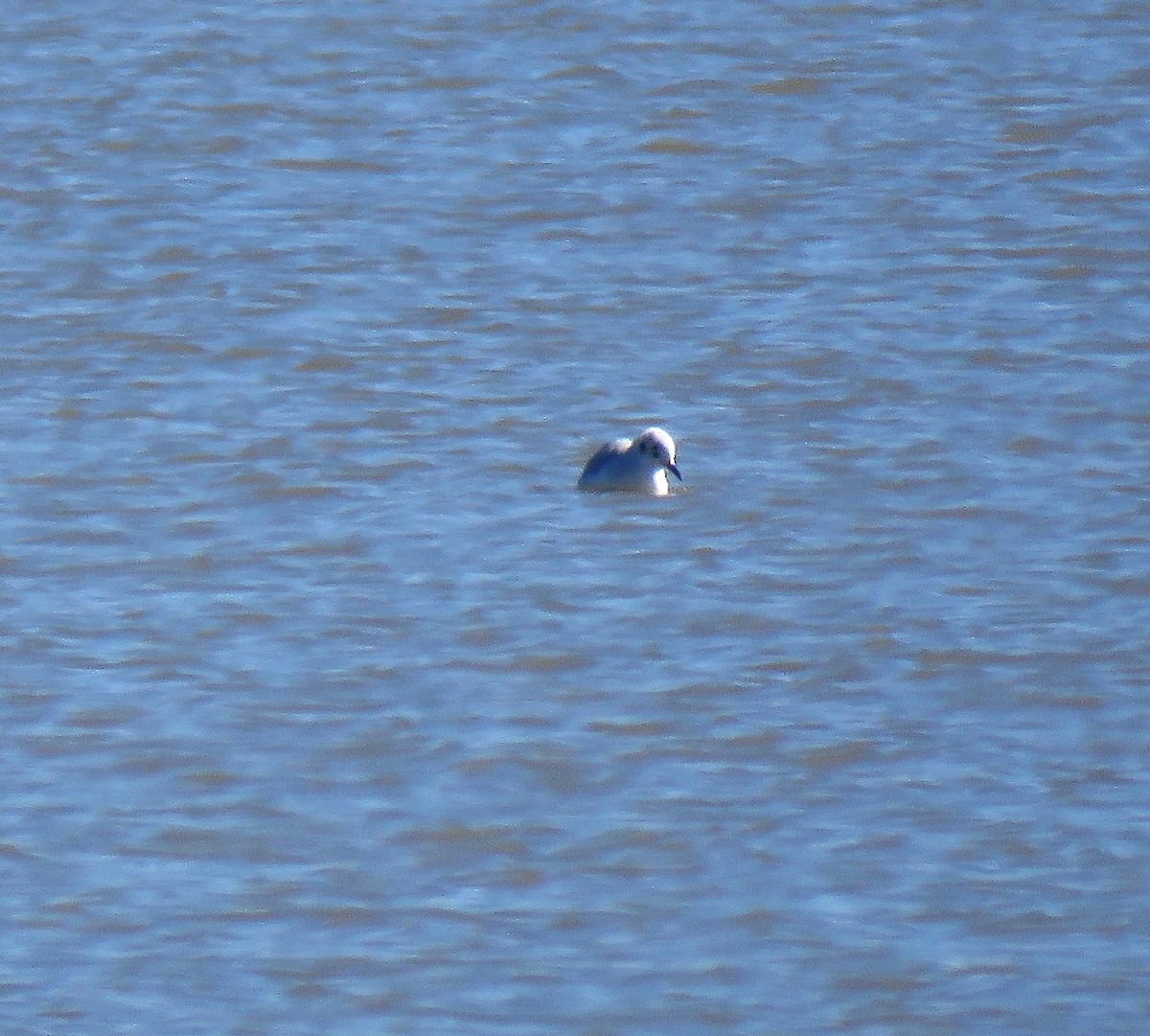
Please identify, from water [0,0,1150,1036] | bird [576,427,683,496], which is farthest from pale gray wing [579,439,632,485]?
water [0,0,1150,1036]

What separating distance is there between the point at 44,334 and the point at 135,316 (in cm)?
41

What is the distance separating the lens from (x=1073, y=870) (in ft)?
23.3

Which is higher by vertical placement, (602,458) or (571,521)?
(602,458)

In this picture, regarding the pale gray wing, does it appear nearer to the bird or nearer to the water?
the bird

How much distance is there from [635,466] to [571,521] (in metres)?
0.29

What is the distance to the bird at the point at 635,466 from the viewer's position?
33.0 ft

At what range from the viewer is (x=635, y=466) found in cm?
1008

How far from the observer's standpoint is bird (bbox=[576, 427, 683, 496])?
1006 centimetres

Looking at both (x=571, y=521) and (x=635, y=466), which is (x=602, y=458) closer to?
(x=635, y=466)

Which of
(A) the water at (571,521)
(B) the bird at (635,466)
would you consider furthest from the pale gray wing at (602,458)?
(A) the water at (571,521)

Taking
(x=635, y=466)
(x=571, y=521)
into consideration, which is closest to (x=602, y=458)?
(x=635, y=466)

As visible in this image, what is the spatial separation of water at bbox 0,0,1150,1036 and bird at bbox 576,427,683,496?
0.09 meters

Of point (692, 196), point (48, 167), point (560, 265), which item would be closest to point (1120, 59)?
point (692, 196)

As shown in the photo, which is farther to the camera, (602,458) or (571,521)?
(602,458)
